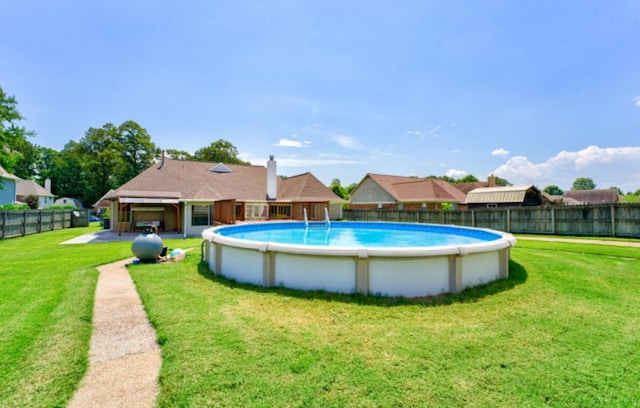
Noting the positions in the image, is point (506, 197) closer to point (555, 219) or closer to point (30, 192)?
point (555, 219)

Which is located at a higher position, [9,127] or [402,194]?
[9,127]

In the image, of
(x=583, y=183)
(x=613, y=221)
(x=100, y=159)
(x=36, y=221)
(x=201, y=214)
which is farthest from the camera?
(x=583, y=183)

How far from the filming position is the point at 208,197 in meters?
18.5

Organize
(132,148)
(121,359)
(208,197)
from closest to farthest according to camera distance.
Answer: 1. (121,359)
2. (208,197)
3. (132,148)

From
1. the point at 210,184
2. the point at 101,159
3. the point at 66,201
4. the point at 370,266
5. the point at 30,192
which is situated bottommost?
the point at 370,266

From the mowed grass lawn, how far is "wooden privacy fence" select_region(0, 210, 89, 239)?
53.5 ft

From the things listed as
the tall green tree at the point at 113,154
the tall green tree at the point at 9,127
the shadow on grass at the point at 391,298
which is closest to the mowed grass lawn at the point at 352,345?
the shadow on grass at the point at 391,298

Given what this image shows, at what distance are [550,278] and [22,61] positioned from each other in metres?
23.2

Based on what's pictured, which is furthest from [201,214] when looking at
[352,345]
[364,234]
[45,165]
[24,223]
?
[45,165]

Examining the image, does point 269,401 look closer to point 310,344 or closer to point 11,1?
point 310,344

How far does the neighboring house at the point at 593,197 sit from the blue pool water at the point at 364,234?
1837 inches

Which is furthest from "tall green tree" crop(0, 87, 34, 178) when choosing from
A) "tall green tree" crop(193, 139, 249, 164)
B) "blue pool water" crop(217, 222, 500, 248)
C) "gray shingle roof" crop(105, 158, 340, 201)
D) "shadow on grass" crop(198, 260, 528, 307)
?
"tall green tree" crop(193, 139, 249, 164)

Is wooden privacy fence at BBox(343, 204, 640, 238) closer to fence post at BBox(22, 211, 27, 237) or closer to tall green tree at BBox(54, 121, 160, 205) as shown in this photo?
fence post at BBox(22, 211, 27, 237)

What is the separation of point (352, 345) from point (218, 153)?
47.5 m
